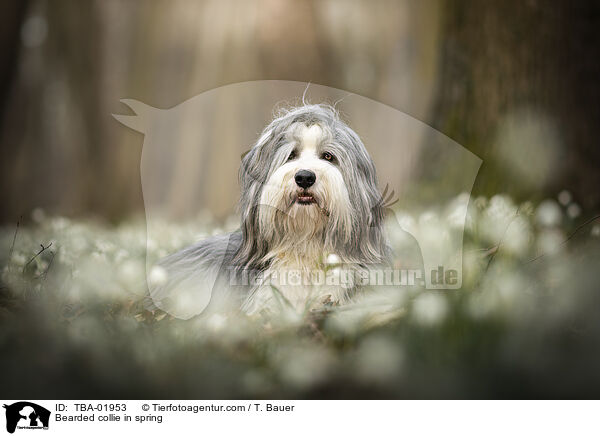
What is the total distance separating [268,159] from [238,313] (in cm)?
53

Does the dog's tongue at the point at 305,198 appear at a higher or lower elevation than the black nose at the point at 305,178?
lower

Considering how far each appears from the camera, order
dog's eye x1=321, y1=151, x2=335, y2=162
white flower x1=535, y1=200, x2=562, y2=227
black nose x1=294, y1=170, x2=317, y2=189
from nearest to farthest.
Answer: black nose x1=294, y1=170, x2=317, y2=189 < dog's eye x1=321, y1=151, x2=335, y2=162 < white flower x1=535, y1=200, x2=562, y2=227

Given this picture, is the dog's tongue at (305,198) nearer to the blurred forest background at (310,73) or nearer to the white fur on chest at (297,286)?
the white fur on chest at (297,286)

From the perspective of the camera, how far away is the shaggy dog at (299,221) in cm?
188

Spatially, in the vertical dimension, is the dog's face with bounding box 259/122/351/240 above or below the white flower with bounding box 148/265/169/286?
above

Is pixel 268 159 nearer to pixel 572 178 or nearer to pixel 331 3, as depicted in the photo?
pixel 331 3

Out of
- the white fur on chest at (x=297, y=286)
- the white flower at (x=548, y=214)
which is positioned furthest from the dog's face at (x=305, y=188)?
the white flower at (x=548, y=214)

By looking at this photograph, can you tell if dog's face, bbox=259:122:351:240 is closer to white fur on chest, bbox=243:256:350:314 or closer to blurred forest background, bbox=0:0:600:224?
white fur on chest, bbox=243:256:350:314

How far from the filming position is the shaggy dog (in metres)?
1.88

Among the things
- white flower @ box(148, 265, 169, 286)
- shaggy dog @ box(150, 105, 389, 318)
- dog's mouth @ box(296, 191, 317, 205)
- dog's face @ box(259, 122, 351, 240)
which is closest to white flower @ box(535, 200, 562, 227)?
shaggy dog @ box(150, 105, 389, 318)

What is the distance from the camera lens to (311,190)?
72.9 inches
